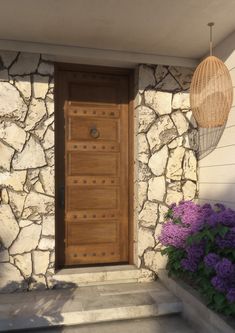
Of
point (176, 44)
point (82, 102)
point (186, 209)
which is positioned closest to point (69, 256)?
point (186, 209)

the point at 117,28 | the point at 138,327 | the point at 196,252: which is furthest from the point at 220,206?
the point at 117,28

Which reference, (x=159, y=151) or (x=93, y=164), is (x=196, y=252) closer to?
(x=159, y=151)

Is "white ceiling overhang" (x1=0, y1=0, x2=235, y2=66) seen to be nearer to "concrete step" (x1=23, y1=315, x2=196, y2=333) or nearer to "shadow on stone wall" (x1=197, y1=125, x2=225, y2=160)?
"shadow on stone wall" (x1=197, y1=125, x2=225, y2=160)

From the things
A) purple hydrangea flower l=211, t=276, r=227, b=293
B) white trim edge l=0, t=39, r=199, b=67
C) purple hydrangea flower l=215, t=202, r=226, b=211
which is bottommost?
purple hydrangea flower l=211, t=276, r=227, b=293

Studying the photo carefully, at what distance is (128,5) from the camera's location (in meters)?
2.52

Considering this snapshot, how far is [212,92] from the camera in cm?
298

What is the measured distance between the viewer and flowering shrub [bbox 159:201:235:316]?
2.38 m

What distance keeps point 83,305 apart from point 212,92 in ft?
6.90

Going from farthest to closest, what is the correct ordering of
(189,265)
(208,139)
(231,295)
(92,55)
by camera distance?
(208,139) < (92,55) < (189,265) < (231,295)

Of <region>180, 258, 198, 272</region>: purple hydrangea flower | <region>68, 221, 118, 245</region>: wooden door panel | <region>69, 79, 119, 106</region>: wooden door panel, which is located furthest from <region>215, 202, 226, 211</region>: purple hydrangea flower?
<region>69, 79, 119, 106</region>: wooden door panel

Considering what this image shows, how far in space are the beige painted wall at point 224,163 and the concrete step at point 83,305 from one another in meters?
1.01

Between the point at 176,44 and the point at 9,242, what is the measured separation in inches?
94.0

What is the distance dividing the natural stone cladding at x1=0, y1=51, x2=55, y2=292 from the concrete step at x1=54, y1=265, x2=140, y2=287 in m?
0.15

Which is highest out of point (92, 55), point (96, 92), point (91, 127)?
point (92, 55)
